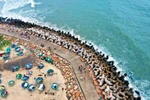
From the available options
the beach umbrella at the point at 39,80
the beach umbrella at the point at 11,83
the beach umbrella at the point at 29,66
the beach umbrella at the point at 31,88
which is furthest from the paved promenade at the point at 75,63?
the beach umbrella at the point at 11,83

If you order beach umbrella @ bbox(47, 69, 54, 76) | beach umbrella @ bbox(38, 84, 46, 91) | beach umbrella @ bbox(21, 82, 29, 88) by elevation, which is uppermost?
beach umbrella @ bbox(47, 69, 54, 76)

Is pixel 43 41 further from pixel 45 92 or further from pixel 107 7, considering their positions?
pixel 107 7

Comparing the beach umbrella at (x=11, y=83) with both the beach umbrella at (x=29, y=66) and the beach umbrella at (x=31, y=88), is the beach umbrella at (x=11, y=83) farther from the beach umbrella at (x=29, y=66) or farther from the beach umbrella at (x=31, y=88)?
the beach umbrella at (x=29, y=66)

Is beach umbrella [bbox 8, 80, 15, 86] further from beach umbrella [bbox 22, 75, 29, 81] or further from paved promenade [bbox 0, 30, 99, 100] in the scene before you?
paved promenade [bbox 0, 30, 99, 100]

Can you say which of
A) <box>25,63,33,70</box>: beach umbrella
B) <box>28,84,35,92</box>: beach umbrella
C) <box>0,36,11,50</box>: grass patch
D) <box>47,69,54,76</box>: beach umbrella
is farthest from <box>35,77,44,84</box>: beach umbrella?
<box>0,36,11,50</box>: grass patch

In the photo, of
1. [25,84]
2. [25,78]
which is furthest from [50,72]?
[25,84]
